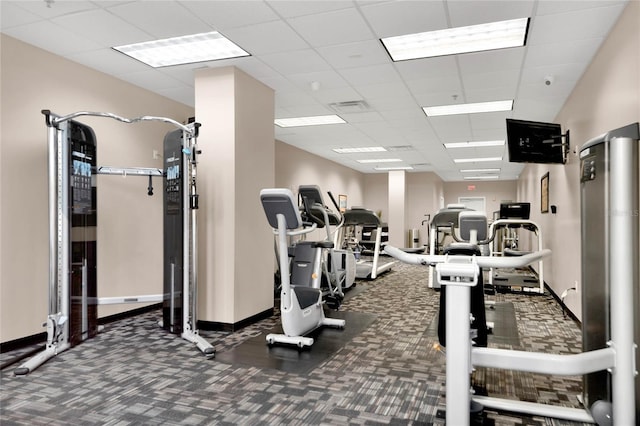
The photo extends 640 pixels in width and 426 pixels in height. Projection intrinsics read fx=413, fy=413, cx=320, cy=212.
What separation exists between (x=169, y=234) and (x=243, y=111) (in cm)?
163

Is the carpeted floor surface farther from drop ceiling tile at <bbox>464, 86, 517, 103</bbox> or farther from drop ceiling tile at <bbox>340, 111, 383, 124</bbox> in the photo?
drop ceiling tile at <bbox>340, 111, 383, 124</bbox>

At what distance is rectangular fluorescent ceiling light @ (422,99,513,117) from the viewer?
6.16 meters

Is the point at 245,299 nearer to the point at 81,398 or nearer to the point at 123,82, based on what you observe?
the point at 81,398

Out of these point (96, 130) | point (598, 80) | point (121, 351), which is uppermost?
point (598, 80)

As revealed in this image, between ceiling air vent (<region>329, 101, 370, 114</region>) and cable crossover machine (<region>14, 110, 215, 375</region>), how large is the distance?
9.06 feet

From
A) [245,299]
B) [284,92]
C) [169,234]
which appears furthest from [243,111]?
[245,299]

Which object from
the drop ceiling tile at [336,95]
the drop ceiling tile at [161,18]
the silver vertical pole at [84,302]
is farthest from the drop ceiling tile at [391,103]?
the silver vertical pole at [84,302]

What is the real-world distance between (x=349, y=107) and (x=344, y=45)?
7.61ft

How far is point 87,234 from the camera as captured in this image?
13.4ft

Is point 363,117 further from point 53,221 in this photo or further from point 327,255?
point 53,221

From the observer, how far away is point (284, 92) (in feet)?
18.5

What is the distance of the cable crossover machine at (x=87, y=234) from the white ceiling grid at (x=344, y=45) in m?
0.82

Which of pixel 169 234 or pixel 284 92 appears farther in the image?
pixel 284 92

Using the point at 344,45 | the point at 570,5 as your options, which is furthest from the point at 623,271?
the point at 344,45
